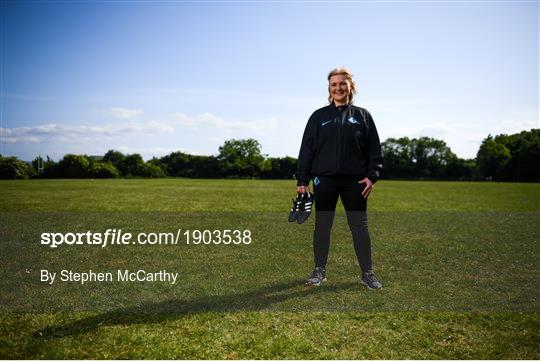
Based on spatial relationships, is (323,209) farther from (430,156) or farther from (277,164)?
(430,156)

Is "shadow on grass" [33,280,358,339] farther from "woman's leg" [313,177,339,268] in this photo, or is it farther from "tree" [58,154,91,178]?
"tree" [58,154,91,178]

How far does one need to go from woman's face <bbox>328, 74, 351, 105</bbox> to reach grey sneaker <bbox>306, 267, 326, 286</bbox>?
A: 2439mm

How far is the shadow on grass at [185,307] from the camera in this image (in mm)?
3682

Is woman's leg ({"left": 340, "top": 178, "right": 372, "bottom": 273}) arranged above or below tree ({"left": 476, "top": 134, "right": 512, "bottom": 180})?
below

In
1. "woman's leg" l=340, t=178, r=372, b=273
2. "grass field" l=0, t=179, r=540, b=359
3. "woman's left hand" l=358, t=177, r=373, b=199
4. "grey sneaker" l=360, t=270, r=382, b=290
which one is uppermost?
"woman's left hand" l=358, t=177, r=373, b=199

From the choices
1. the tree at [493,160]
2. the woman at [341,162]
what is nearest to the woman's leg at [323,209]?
the woman at [341,162]

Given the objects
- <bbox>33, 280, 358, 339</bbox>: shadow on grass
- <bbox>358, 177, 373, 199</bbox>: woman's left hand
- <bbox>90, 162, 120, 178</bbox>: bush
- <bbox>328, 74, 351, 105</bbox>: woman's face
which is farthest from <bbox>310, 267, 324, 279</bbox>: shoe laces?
<bbox>90, 162, 120, 178</bbox>: bush

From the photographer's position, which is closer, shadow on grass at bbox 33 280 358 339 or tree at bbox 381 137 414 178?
shadow on grass at bbox 33 280 358 339

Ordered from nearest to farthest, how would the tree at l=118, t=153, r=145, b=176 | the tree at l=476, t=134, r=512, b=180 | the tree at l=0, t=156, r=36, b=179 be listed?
the tree at l=0, t=156, r=36, b=179 → the tree at l=118, t=153, r=145, b=176 → the tree at l=476, t=134, r=512, b=180

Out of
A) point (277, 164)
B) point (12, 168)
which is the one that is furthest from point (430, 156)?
point (12, 168)

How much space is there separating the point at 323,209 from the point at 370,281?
1182mm

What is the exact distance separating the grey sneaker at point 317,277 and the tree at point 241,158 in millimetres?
87658

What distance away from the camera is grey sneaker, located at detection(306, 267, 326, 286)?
5.11 meters

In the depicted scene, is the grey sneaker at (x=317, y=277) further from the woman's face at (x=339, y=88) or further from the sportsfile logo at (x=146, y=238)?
the sportsfile logo at (x=146, y=238)
